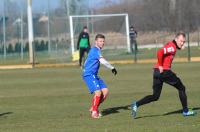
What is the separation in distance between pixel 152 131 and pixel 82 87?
33.9 ft

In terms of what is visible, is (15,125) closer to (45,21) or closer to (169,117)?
(169,117)

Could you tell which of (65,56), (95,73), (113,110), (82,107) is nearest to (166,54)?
(95,73)

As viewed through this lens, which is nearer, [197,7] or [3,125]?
[3,125]

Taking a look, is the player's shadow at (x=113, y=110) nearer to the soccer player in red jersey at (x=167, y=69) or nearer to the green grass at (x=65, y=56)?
the soccer player in red jersey at (x=167, y=69)

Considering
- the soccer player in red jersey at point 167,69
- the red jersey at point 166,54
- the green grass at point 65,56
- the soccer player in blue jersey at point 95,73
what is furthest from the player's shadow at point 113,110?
the green grass at point 65,56

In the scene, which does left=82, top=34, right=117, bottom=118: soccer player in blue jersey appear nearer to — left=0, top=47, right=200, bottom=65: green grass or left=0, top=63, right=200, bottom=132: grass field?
left=0, top=63, right=200, bottom=132: grass field

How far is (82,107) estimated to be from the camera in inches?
579

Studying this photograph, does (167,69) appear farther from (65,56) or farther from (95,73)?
(65,56)

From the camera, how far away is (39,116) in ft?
42.9

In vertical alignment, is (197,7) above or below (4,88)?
above

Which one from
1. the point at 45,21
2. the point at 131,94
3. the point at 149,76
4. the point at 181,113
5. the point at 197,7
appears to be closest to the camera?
the point at 181,113

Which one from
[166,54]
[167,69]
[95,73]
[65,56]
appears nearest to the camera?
[166,54]

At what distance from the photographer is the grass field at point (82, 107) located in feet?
36.5

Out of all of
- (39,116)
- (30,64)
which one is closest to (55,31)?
(30,64)
